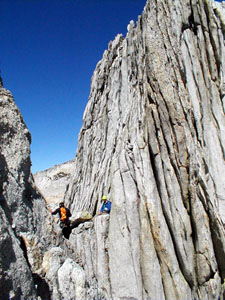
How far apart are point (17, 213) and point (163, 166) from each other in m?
6.50

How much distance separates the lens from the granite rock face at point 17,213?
494 centimetres

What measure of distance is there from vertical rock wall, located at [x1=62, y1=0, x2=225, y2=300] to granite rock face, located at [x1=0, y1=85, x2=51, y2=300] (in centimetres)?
179

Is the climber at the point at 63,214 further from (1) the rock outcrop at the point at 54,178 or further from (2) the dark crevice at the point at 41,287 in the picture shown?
(1) the rock outcrop at the point at 54,178

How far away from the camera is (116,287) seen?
10.1m

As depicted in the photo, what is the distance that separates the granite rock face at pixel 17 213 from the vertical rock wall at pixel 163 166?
1.79 meters

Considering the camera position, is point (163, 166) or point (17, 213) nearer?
point (17, 213)

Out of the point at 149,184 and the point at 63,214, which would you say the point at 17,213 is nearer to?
the point at 63,214

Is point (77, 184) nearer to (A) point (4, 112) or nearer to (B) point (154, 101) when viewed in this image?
(B) point (154, 101)

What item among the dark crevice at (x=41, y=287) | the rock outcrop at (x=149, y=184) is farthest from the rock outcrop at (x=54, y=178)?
the dark crevice at (x=41, y=287)

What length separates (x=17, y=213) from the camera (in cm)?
623

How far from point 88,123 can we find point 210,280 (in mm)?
11242

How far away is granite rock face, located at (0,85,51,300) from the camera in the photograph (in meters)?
4.94

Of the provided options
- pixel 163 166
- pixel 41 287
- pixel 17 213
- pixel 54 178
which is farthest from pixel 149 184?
pixel 54 178

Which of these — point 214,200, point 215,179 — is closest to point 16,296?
point 214,200
